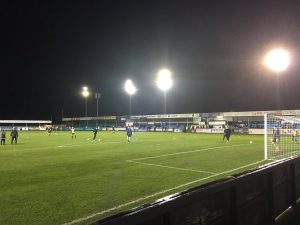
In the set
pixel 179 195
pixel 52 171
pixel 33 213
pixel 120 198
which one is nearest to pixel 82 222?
pixel 33 213

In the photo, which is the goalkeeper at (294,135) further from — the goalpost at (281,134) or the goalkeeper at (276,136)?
the goalkeeper at (276,136)

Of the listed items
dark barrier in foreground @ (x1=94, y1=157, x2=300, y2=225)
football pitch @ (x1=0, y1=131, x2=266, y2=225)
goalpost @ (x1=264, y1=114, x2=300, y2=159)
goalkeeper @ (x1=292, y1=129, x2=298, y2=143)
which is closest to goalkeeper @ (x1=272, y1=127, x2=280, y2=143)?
goalpost @ (x1=264, y1=114, x2=300, y2=159)

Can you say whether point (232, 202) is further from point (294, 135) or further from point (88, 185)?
point (294, 135)

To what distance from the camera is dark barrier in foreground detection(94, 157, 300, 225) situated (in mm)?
3347

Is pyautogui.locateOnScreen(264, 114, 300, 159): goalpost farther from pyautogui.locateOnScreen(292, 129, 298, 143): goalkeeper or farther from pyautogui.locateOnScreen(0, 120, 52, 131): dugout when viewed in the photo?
pyautogui.locateOnScreen(0, 120, 52, 131): dugout

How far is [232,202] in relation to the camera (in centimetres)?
505

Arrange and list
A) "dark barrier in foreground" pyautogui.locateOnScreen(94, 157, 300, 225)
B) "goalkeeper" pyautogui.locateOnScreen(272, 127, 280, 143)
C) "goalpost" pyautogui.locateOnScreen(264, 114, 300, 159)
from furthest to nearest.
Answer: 1. "goalkeeper" pyautogui.locateOnScreen(272, 127, 280, 143)
2. "goalpost" pyautogui.locateOnScreen(264, 114, 300, 159)
3. "dark barrier in foreground" pyautogui.locateOnScreen(94, 157, 300, 225)

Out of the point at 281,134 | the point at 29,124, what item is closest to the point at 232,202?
the point at 281,134

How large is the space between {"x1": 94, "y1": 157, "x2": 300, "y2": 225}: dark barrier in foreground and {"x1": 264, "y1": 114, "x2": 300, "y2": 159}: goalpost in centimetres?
1250

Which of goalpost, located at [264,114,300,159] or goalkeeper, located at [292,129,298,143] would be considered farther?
goalkeeper, located at [292,129,298,143]

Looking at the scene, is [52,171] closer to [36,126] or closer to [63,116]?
[36,126]

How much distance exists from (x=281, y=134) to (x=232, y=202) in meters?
19.4

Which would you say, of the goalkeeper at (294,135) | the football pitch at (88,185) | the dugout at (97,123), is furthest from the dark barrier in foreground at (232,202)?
the dugout at (97,123)

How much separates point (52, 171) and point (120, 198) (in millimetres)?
6586
